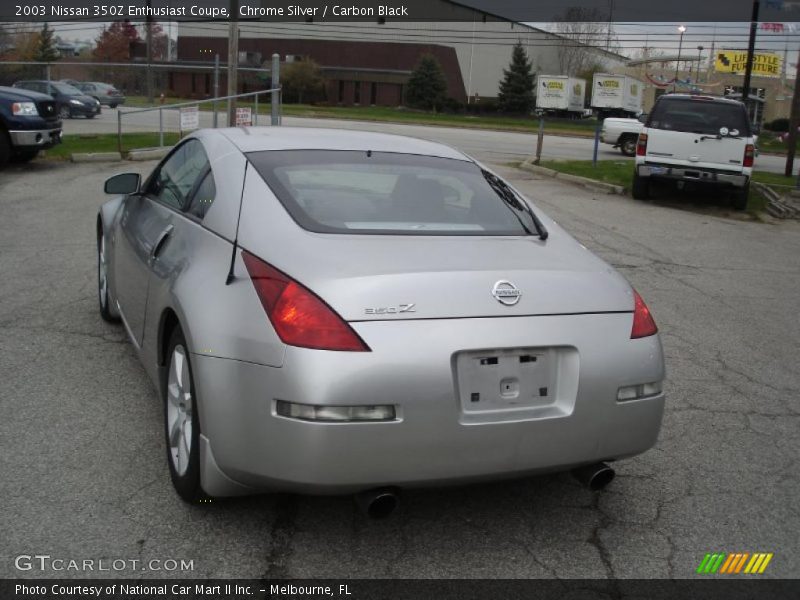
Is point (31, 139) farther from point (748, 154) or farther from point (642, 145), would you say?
point (748, 154)

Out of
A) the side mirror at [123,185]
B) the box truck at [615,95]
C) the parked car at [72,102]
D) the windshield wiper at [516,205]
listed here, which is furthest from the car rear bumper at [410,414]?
the box truck at [615,95]

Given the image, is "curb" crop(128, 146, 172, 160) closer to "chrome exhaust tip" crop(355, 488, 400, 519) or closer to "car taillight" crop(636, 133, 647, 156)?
"car taillight" crop(636, 133, 647, 156)

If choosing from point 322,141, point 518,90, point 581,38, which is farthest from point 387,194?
point 581,38

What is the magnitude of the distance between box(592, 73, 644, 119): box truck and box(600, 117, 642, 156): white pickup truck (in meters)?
20.7

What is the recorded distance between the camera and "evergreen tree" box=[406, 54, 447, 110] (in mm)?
65938

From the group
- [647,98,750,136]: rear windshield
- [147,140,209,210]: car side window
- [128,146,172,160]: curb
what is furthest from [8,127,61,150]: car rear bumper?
[147,140,209,210]: car side window

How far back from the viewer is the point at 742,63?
9038cm

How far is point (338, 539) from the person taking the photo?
3.45 meters

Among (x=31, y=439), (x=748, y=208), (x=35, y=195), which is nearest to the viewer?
(x=31, y=439)

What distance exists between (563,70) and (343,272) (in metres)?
82.0

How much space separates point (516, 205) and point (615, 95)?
4829 centimetres
